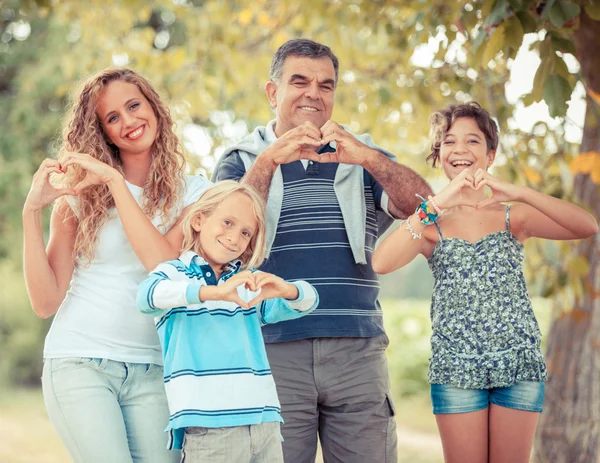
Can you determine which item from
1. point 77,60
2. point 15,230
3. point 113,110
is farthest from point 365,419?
point 15,230

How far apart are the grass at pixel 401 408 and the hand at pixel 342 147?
556 centimetres

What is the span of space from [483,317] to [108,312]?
1.15 m

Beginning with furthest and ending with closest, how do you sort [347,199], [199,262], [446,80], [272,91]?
[446,80]
[272,91]
[347,199]
[199,262]

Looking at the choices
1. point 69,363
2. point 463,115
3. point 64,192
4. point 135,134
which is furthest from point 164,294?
point 463,115

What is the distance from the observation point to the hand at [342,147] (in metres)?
2.62

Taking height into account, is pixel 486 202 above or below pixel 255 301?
above

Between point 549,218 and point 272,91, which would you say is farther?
point 272,91

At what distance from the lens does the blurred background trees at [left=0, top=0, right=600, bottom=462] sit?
9.51 ft

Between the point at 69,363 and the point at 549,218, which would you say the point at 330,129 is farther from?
the point at 69,363

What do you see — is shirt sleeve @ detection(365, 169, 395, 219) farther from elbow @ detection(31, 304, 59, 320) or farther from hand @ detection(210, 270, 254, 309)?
elbow @ detection(31, 304, 59, 320)

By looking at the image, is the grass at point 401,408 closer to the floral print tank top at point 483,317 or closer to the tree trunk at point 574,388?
the tree trunk at point 574,388

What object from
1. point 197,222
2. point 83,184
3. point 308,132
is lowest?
point 197,222

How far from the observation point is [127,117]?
251 centimetres

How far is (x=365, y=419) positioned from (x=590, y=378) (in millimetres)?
2598
